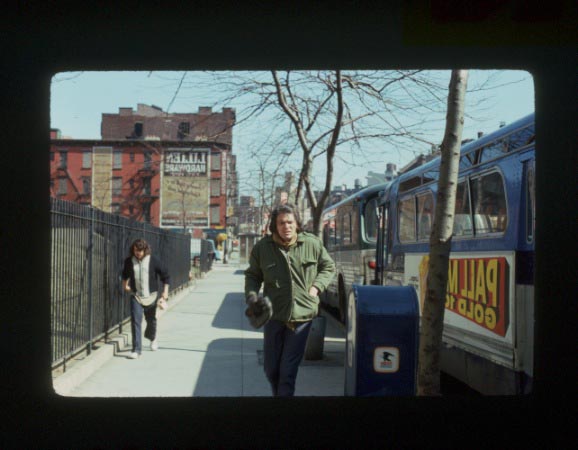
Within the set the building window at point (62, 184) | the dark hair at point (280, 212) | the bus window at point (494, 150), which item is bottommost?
the dark hair at point (280, 212)

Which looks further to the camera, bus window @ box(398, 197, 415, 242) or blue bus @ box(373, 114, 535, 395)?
bus window @ box(398, 197, 415, 242)

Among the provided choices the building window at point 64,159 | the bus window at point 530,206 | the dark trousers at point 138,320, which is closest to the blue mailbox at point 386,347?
the bus window at point 530,206

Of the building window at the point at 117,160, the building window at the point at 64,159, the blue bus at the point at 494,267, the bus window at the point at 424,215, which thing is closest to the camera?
the blue bus at the point at 494,267

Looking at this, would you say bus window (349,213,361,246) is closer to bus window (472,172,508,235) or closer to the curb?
the curb

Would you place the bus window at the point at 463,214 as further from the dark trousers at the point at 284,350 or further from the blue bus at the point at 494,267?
the dark trousers at the point at 284,350

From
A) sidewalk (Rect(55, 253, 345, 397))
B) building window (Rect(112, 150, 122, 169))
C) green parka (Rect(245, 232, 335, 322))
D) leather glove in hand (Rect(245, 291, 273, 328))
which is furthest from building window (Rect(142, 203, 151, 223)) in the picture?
leather glove in hand (Rect(245, 291, 273, 328))

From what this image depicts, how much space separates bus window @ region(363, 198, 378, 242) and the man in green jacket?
848 cm

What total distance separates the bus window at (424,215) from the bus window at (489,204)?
170 cm

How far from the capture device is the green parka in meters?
5.19

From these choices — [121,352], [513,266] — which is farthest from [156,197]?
[513,266]

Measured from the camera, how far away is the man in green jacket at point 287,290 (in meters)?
5.20
